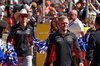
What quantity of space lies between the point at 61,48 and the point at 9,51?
1485 mm

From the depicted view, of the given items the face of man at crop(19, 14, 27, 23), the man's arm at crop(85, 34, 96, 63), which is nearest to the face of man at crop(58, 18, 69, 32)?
the man's arm at crop(85, 34, 96, 63)

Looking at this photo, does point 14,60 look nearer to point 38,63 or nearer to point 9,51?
point 9,51

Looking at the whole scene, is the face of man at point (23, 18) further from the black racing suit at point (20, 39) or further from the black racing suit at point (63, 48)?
the black racing suit at point (63, 48)

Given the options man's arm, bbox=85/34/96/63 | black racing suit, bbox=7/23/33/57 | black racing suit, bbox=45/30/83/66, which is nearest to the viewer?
man's arm, bbox=85/34/96/63

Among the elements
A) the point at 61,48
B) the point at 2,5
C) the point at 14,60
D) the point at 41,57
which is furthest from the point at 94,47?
the point at 2,5

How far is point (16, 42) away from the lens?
573cm

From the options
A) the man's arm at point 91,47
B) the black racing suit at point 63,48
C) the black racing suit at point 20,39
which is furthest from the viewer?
the black racing suit at point 20,39

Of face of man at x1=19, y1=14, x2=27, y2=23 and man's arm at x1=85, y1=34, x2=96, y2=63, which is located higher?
face of man at x1=19, y1=14, x2=27, y2=23

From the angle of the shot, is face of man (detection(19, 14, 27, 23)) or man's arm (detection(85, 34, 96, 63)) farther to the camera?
face of man (detection(19, 14, 27, 23))

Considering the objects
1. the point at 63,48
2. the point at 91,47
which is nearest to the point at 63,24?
the point at 63,48

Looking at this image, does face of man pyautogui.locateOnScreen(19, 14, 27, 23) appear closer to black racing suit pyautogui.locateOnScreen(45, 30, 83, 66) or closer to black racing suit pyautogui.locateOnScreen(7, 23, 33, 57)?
black racing suit pyautogui.locateOnScreen(7, 23, 33, 57)

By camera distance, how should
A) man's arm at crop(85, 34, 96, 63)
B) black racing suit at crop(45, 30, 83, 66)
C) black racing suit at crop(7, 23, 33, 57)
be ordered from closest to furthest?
man's arm at crop(85, 34, 96, 63) < black racing suit at crop(45, 30, 83, 66) < black racing suit at crop(7, 23, 33, 57)

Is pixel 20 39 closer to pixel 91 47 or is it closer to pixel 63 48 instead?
pixel 63 48

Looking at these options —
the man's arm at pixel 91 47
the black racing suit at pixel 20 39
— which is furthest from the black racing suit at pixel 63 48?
the black racing suit at pixel 20 39
